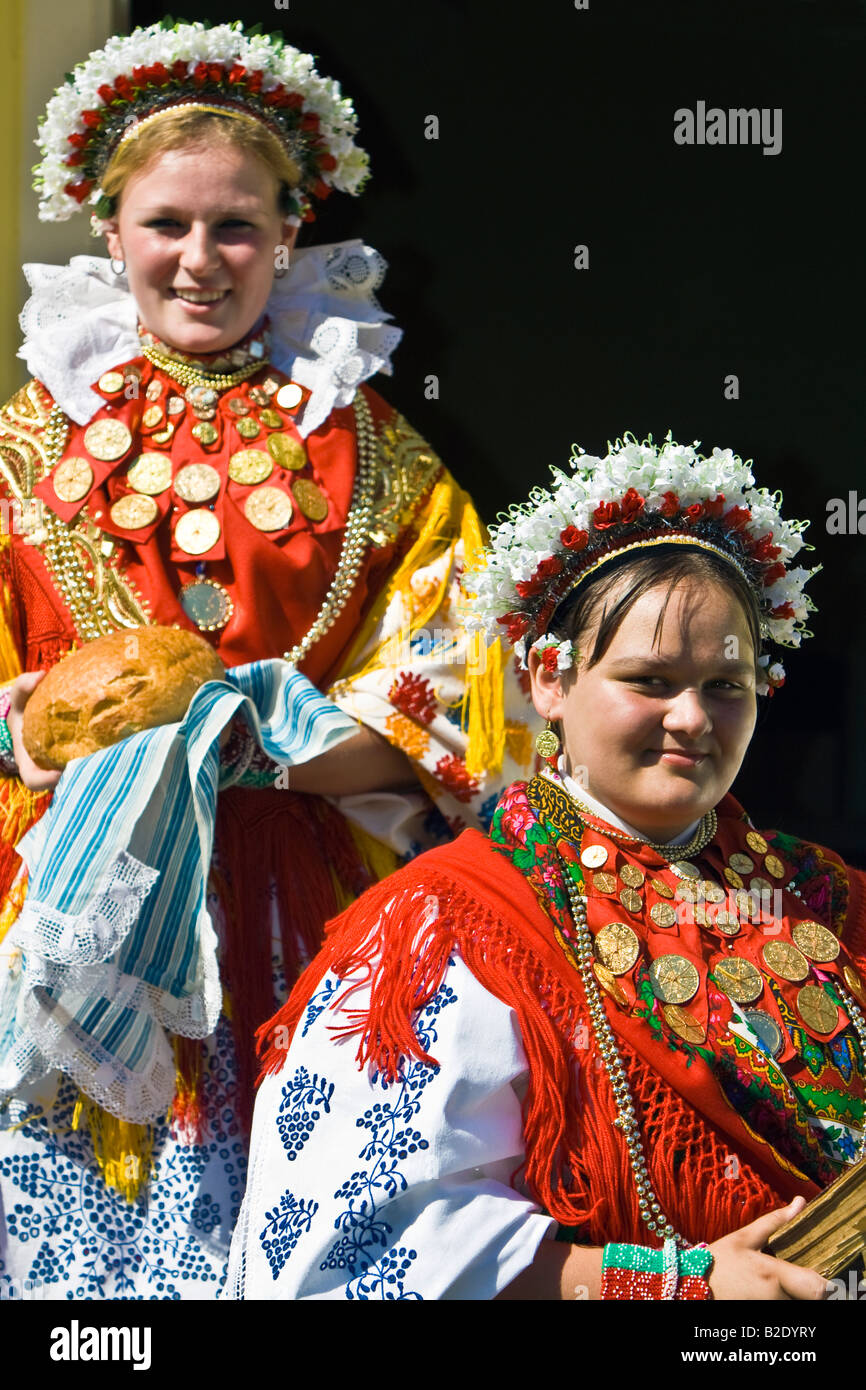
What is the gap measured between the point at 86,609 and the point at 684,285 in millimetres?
1779

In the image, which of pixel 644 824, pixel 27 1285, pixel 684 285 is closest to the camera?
pixel 644 824

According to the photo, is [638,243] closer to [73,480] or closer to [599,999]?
[73,480]

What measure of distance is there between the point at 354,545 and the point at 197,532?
0.28 meters

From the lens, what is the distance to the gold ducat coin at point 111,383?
323 centimetres

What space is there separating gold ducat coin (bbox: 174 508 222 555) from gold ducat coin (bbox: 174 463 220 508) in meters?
0.03

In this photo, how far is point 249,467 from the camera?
3158mm

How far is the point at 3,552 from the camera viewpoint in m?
3.14

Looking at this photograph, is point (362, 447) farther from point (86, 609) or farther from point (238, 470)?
point (86, 609)

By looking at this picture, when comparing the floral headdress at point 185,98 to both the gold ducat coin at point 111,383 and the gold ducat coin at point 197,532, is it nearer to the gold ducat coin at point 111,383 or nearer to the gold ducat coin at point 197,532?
the gold ducat coin at point 111,383

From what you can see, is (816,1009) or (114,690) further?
(114,690)

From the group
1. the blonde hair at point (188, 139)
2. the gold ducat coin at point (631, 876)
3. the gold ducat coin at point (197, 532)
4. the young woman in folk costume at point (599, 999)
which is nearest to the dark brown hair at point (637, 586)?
the young woman in folk costume at point (599, 999)

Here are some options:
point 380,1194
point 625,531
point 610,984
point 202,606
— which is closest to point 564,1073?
point 610,984
